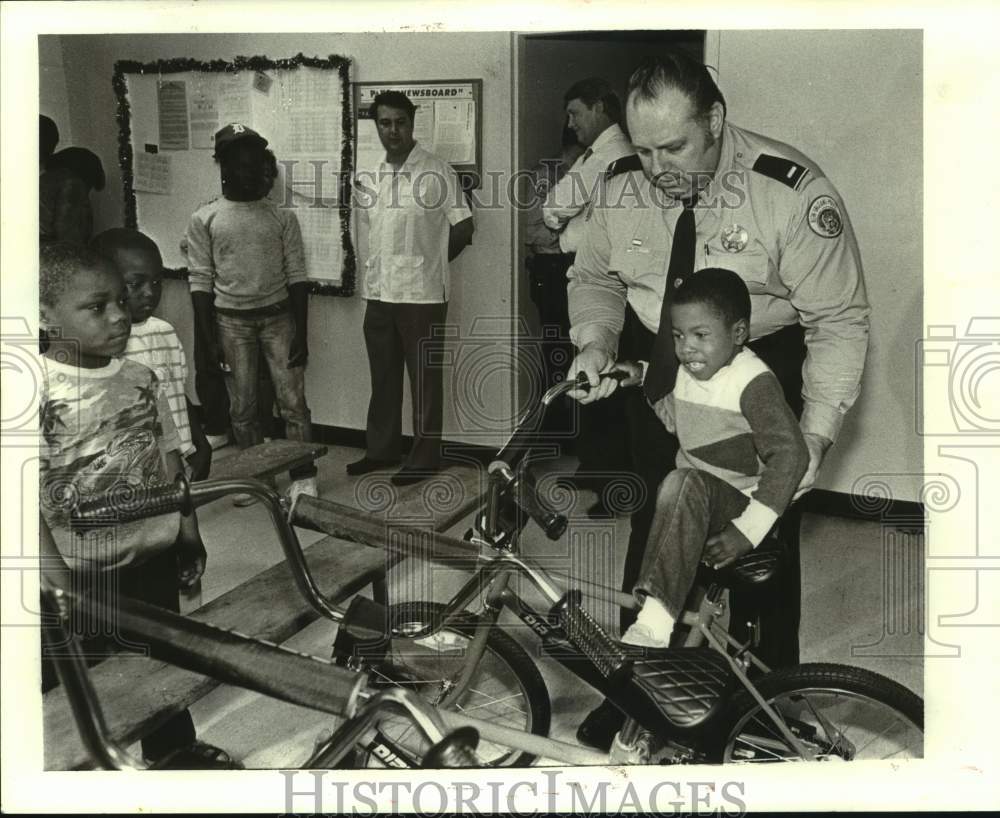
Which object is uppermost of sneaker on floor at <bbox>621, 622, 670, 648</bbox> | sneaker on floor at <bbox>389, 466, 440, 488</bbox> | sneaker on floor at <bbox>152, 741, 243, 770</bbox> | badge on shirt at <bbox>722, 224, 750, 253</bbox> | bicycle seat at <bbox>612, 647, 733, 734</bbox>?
badge on shirt at <bbox>722, 224, 750, 253</bbox>

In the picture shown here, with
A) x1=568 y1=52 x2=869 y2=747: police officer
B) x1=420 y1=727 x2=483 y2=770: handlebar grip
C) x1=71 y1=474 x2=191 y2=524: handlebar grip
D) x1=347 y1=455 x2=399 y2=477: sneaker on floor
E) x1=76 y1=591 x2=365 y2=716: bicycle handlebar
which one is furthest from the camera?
x1=347 y1=455 x2=399 y2=477: sneaker on floor

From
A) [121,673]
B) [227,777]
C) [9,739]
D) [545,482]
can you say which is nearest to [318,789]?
[227,777]

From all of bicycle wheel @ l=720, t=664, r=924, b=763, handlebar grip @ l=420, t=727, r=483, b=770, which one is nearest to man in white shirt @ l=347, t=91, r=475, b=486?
handlebar grip @ l=420, t=727, r=483, b=770

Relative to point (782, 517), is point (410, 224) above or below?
above

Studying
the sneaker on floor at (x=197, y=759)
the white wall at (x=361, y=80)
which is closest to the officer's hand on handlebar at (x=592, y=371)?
the white wall at (x=361, y=80)

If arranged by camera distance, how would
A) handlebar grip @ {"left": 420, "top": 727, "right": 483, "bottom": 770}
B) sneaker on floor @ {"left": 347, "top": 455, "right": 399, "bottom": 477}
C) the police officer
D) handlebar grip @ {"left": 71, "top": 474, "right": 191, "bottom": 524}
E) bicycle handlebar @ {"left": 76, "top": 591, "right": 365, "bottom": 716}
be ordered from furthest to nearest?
sneaker on floor @ {"left": 347, "top": 455, "right": 399, "bottom": 477} → the police officer → handlebar grip @ {"left": 71, "top": 474, "right": 191, "bottom": 524} → bicycle handlebar @ {"left": 76, "top": 591, "right": 365, "bottom": 716} → handlebar grip @ {"left": 420, "top": 727, "right": 483, "bottom": 770}

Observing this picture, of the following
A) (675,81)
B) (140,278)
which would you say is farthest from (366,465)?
(675,81)

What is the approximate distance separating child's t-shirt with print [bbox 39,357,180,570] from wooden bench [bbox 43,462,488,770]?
0.13 meters

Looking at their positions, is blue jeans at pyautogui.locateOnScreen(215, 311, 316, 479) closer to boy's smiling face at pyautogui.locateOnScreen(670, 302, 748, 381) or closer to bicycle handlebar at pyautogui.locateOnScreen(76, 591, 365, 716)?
bicycle handlebar at pyautogui.locateOnScreen(76, 591, 365, 716)

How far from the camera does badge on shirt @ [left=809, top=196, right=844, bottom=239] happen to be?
5.26 ft

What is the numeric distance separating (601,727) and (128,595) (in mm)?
809

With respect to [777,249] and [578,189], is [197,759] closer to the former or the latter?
[578,189]

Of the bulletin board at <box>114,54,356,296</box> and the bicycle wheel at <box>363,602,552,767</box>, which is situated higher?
the bulletin board at <box>114,54,356,296</box>

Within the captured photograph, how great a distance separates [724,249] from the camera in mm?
1606
